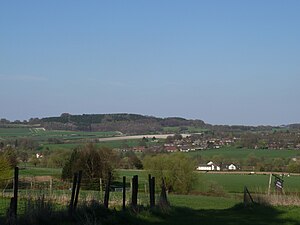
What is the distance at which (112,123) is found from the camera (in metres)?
147

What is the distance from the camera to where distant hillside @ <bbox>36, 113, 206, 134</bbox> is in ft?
477

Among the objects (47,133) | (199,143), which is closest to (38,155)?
A: (199,143)

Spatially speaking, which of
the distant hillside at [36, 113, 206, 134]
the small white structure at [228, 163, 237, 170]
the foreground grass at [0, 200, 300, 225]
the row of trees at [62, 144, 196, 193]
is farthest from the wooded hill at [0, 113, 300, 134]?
the foreground grass at [0, 200, 300, 225]

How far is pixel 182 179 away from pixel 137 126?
9100 centimetres

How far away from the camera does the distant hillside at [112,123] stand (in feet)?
477

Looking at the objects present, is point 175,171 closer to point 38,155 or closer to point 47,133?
point 38,155

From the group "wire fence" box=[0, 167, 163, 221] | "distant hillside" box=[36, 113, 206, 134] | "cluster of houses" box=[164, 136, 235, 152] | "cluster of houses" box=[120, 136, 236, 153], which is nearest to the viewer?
"wire fence" box=[0, 167, 163, 221]

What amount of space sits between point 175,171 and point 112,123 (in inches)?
3577

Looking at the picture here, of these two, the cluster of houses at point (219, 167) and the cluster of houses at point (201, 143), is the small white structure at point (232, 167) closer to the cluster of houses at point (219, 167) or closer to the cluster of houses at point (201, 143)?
the cluster of houses at point (219, 167)

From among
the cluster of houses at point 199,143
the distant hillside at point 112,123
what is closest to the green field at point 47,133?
the distant hillside at point 112,123

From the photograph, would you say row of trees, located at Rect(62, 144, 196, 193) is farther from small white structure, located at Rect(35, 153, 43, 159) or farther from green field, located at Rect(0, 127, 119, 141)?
green field, located at Rect(0, 127, 119, 141)

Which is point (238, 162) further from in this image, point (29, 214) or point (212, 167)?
point (29, 214)

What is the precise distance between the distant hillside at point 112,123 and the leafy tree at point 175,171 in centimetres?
8119

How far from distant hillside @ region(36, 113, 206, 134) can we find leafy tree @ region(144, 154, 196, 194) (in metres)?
81.2
